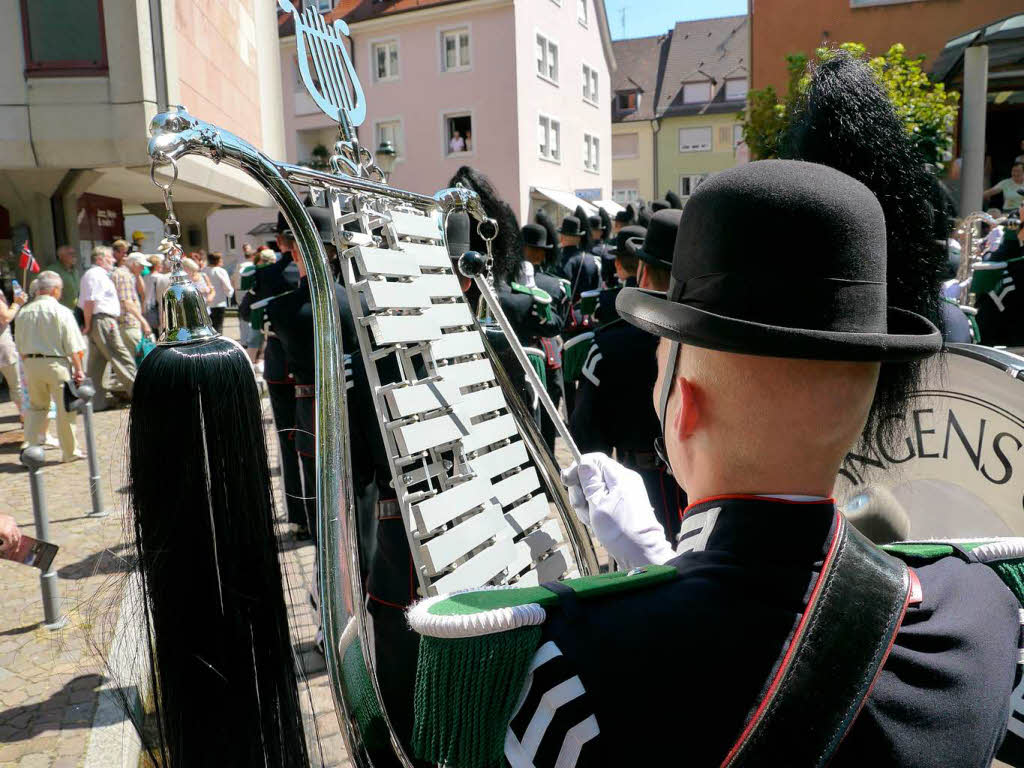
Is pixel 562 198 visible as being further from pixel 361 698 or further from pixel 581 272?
pixel 361 698

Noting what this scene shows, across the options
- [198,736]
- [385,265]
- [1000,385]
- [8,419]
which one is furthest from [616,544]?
[8,419]

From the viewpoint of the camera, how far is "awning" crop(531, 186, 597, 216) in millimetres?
28656

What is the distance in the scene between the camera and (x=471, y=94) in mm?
27594

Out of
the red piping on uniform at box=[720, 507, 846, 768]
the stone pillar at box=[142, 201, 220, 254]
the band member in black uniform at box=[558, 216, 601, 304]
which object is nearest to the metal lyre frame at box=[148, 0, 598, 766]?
the red piping on uniform at box=[720, 507, 846, 768]

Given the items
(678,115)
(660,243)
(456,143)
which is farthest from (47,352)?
(678,115)

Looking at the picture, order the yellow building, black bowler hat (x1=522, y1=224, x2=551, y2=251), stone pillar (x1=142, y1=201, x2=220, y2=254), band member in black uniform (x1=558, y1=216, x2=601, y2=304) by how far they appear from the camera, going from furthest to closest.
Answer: the yellow building
stone pillar (x1=142, y1=201, x2=220, y2=254)
band member in black uniform (x1=558, y1=216, x2=601, y2=304)
black bowler hat (x1=522, y1=224, x2=551, y2=251)

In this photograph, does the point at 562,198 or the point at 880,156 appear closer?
the point at 880,156

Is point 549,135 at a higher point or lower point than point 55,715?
higher

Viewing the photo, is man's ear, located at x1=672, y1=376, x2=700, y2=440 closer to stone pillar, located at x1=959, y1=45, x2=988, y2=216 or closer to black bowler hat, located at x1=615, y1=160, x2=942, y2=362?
black bowler hat, located at x1=615, y1=160, x2=942, y2=362

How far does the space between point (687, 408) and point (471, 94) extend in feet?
93.1

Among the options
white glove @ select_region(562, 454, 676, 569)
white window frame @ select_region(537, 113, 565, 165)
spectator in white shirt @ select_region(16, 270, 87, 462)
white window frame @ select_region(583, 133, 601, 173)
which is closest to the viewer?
white glove @ select_region(562, 454, 676, 569)

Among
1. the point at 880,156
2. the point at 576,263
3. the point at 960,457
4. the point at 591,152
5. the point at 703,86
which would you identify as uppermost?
the point at 703,86

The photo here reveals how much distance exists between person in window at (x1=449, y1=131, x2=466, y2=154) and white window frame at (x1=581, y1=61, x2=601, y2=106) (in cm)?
753

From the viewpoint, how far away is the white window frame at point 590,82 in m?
33.5
